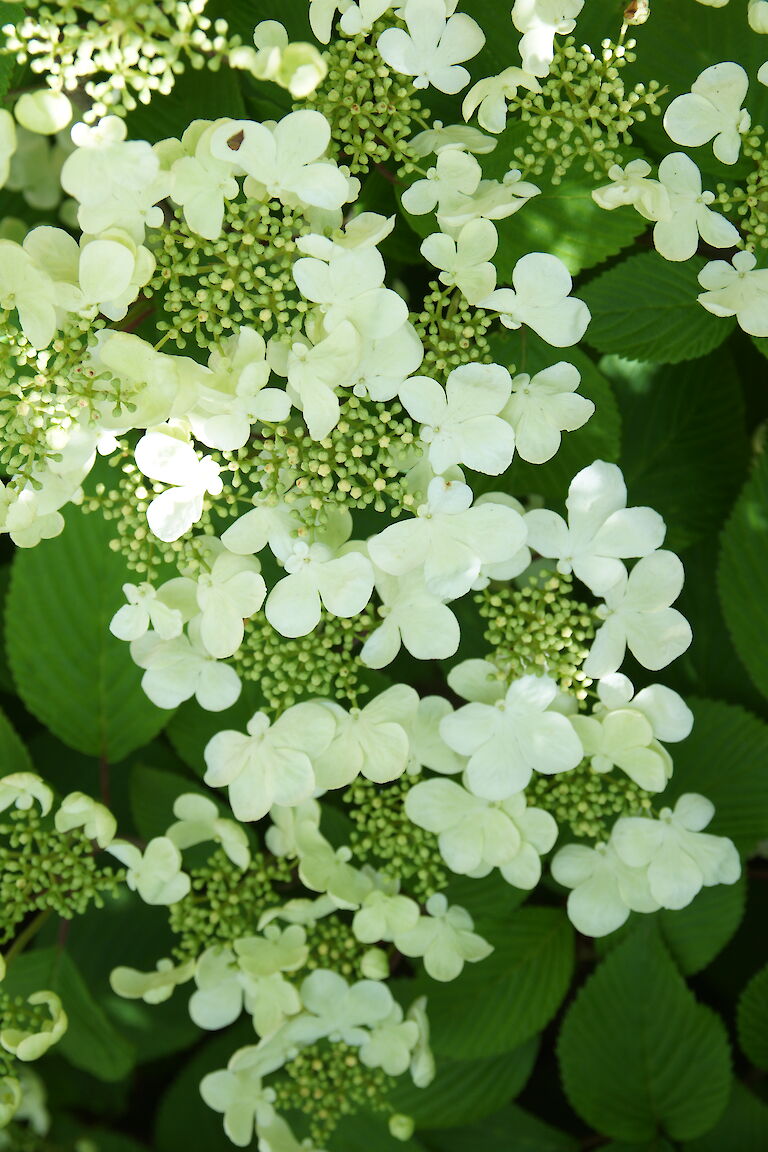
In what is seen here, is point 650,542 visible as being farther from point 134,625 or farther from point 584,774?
point 134,625

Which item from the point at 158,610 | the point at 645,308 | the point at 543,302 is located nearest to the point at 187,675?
the point at 158,610

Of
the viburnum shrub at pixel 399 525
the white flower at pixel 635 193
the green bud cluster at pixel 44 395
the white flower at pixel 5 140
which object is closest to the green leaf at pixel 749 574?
the viburnum shrub at pixel 399 525

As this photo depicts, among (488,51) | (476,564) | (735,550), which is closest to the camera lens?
(476,564)

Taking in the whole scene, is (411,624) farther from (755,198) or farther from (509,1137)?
(509,1137)

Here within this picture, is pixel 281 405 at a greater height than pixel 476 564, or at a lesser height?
greater

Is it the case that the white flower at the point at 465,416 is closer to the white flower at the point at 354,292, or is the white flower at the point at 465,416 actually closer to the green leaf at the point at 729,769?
the white flower at the point at 354,292

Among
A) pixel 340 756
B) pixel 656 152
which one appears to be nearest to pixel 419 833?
pixel 340 756

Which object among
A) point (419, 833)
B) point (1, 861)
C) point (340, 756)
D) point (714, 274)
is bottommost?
point (1, 861)
